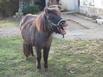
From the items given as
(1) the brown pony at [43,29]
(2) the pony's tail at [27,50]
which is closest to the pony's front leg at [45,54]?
(1) the brown pony at [43,29]

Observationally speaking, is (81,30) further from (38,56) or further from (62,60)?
(38,56)

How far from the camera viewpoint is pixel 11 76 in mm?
6348

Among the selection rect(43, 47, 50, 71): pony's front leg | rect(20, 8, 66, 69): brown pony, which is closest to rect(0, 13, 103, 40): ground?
rect(20, 8, 66, 69): brown pony

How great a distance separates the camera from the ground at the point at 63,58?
6.46m

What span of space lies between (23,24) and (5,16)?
11131 millimetres

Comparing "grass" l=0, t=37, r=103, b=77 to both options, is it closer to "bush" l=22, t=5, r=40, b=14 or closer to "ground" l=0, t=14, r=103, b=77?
"ground" l=0, t=14, r=103, b=77

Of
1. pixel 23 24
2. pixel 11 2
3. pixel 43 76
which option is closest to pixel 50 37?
pixel 43 76

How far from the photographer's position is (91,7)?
15.0 meters

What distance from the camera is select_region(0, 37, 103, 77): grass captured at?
6430 millimetres

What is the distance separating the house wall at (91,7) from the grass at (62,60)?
4925mm

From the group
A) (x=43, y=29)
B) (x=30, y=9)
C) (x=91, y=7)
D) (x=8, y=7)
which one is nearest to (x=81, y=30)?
(x=91, y=7)

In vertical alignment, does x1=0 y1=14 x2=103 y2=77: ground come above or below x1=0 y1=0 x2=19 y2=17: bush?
below

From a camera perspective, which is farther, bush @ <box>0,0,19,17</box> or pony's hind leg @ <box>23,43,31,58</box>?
bush @ <box>0,0,19,17</box>

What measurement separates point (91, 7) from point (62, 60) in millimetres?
8066
